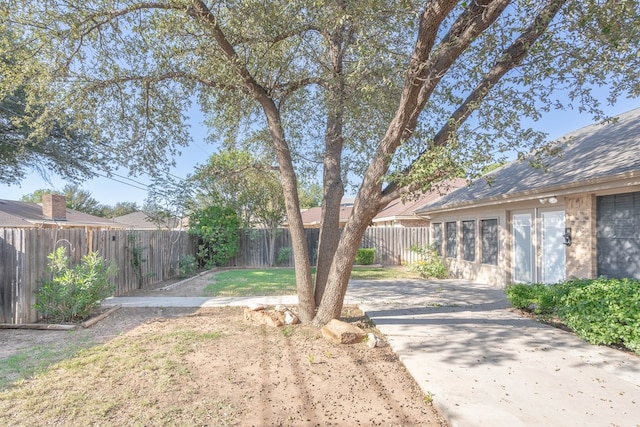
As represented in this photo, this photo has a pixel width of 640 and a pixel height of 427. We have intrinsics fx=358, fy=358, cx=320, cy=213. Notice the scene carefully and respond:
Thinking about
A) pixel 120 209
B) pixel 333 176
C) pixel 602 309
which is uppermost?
pixel 120 209

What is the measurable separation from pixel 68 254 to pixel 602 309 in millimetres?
8792

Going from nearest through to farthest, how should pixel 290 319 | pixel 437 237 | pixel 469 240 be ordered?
1. pixel 290 319
2. pixel 469 240
3. pixel 437 237

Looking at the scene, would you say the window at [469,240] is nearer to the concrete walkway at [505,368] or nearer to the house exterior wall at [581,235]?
the house exterior wall at [581,235]

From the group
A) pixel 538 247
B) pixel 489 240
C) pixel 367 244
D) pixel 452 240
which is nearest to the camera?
pixel 538 247

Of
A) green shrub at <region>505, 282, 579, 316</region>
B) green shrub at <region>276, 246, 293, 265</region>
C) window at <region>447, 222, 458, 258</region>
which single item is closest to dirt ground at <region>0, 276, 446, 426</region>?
green shrub at <region>505, 282, 579, 316</region>

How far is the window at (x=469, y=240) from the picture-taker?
10864 millimetres

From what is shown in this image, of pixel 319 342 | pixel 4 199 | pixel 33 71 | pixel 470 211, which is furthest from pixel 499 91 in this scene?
pixel 4 199

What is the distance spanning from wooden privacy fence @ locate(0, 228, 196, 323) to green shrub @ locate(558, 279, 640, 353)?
8351mm

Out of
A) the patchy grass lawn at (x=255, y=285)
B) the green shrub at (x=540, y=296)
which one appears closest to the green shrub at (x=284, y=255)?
the patchy grass lawn at (x=255, y=285)

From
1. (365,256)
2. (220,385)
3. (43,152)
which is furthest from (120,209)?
(220,385)

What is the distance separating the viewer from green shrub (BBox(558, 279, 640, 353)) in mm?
4262

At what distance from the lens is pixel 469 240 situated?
11133 millimetres

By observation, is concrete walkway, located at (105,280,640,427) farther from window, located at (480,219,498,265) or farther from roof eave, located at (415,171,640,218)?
window, located at (480,219,498,265)

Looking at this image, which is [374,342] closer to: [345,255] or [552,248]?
[345,255]
